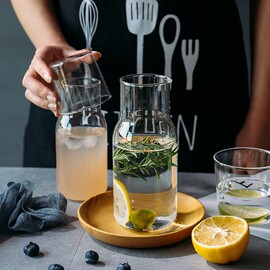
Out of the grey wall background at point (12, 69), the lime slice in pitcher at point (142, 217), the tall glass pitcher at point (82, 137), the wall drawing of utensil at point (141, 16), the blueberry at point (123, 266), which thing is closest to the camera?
the blueberry at point (123, 266)

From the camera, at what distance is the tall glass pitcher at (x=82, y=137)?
1509mm

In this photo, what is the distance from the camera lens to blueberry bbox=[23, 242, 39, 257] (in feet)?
4.17

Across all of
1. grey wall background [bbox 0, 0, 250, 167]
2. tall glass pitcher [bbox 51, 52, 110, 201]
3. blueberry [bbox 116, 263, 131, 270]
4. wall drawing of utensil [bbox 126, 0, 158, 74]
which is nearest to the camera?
blueberry [bbox 116, 263, 131, 270]

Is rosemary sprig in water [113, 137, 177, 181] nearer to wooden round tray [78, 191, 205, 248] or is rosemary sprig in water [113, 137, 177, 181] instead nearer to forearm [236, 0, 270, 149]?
wooden round tray [78, 191, 205, 248]

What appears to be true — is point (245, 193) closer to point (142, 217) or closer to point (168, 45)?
point (142, 217)

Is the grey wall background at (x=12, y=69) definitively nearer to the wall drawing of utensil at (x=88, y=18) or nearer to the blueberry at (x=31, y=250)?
the wall drawing of utensil at (x=88, y=18)

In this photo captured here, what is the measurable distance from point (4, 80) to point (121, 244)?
1518mm

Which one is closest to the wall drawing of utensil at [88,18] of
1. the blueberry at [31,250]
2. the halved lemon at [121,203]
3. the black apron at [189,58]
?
the black apron at [189,58]

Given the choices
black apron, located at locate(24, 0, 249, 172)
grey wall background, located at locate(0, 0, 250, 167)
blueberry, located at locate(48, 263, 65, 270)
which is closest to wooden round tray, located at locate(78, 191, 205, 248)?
blueberry, located at locate(48, 263, 65, 270)

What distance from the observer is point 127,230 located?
136cm

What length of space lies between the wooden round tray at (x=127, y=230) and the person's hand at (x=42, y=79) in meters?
0.22

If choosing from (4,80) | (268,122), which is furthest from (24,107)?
(268,122)

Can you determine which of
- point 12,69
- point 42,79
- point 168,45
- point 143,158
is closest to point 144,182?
point 143,158

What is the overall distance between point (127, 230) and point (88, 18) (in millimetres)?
766
